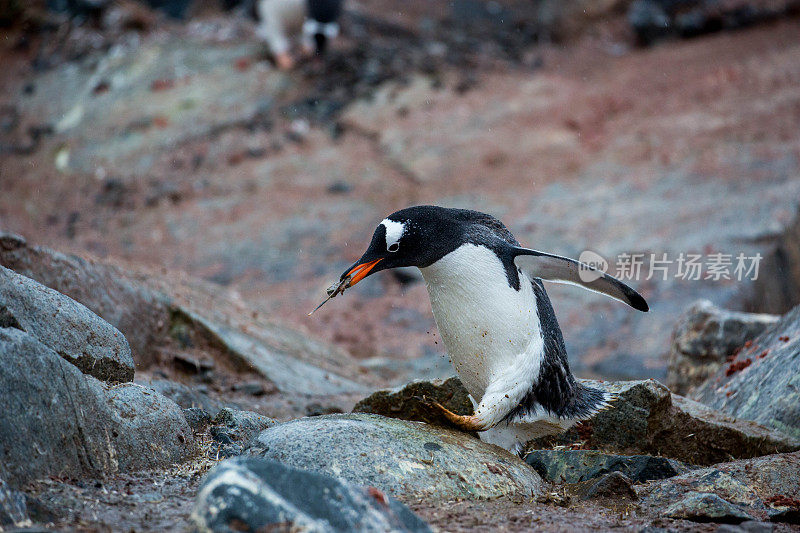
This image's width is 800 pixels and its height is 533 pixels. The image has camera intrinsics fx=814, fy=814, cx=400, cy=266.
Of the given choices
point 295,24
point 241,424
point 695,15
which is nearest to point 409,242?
point 241,424

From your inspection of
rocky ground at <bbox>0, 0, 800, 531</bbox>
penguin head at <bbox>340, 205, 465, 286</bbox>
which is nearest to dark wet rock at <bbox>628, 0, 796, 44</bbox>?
rocky ground at <bbox>0, 0, 800, 531</bbox>

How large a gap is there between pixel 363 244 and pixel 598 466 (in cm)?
826

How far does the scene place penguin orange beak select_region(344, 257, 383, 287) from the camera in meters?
3.96

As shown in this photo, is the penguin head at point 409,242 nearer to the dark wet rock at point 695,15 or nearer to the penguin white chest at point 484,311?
the penguin white chest at point 484,311

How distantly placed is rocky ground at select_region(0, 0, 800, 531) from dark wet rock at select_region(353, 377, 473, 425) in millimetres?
19

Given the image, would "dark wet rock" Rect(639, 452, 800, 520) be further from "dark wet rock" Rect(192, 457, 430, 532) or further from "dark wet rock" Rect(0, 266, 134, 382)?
"dark wet rock" Rect(0, 266, 134, 382)

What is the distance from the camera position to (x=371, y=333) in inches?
406

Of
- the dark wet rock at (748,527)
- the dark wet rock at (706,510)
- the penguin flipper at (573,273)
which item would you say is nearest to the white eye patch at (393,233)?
the penguin flipper at (573,273)

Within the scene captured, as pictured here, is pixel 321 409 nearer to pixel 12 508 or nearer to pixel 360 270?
pixel 360 270

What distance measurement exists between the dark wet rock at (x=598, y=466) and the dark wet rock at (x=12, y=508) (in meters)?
2.50

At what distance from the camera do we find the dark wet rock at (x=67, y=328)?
367 cm

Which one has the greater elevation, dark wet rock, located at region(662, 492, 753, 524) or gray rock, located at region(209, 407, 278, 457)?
gray rock, located at region(209, 407, 278, 457)

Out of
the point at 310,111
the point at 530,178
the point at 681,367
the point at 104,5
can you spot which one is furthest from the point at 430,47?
the point at 681,367

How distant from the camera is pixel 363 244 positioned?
1216cm
